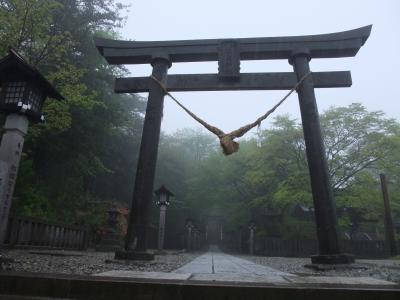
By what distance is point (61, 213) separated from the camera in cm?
1636

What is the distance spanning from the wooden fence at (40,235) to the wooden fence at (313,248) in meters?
14.0

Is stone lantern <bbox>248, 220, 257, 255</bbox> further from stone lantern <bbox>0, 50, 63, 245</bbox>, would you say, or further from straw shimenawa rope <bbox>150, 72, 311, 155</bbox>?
stone lantern <bbox>0, 50, 63, 245</bbox>

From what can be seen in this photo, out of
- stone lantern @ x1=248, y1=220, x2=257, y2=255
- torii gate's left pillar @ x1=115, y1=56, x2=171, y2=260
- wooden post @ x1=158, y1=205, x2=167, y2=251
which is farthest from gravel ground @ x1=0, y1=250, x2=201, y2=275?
stone lantern @ x1=248, y1=220, x2=257, y2=255

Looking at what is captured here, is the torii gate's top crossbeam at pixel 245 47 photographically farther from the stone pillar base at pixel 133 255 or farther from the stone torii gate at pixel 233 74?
the stone pillar base at pixel 133 255

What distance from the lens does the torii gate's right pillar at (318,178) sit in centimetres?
559

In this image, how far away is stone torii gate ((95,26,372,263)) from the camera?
241 inches

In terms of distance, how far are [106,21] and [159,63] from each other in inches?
587

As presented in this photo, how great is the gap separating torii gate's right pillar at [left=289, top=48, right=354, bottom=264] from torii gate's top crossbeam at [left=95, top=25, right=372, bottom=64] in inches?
13.2

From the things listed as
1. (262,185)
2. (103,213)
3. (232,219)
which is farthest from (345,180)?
(103,213)

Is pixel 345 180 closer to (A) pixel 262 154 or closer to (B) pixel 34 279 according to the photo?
(A) pixel 262 154

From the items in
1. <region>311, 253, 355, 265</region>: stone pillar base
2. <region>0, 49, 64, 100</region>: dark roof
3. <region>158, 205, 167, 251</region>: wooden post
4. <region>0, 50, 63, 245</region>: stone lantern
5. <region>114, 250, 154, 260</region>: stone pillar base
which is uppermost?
<region>0, 49, 64, 100</region>: dark roof

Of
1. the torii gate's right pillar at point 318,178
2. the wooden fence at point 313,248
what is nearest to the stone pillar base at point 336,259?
the torii gate's right pillar at point 318,178

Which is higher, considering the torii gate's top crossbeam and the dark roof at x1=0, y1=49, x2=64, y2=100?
the torii gate's top crossbeam

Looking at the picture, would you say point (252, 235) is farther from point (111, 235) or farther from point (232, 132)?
point (232, 132)
